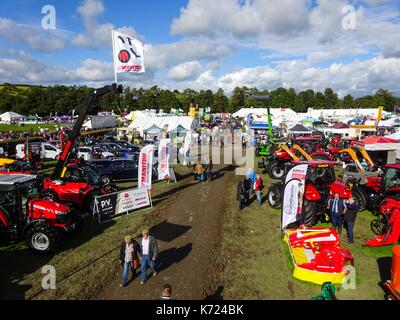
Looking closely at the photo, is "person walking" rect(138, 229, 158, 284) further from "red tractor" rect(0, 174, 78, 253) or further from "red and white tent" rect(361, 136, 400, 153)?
"red and white tent" rect(361, 136, 400, 153)

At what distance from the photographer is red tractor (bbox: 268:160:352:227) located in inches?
422

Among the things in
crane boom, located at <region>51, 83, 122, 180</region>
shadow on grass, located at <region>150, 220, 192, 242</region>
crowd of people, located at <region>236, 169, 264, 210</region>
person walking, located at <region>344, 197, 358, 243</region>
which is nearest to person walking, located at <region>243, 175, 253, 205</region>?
crowd of people, located at <region>236, 169, 264, 210</region>

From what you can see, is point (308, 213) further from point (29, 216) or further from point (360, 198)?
point (29, 216)

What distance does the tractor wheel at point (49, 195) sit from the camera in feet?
37.2

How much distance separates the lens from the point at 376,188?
42.9 feet

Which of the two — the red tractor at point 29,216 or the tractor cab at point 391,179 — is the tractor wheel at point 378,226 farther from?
the red tractor at point 29,216

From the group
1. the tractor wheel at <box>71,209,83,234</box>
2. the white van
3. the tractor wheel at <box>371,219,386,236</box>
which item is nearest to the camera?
the tractor wheel at <box>71,209,83,234</box>

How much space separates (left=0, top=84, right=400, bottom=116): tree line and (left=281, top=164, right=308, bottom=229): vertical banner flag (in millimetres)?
86502

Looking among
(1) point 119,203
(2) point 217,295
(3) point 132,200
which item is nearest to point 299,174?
(2) point 217,295

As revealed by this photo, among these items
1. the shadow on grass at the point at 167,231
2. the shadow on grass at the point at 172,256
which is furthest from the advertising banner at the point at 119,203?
the shadow on grass at the point at 172,256

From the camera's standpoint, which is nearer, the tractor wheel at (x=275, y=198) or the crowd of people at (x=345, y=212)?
the crowd of people at (x=345, y=212)

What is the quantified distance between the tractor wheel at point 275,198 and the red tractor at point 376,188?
9.08 feet

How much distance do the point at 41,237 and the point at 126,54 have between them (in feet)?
29.4
